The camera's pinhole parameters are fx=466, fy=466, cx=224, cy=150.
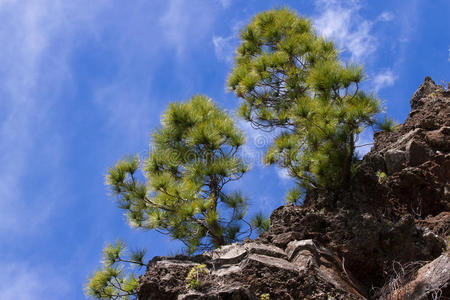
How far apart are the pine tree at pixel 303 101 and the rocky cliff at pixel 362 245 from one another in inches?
11.2

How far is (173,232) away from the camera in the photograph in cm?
498

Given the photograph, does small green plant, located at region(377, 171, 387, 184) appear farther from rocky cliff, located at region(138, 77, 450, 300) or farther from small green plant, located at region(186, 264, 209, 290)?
small green plant, located at region(186, 264, 209, 290)

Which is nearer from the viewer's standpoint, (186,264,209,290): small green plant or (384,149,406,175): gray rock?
(186,264,209,290): small green plant

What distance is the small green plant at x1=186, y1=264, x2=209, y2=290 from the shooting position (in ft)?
11.2

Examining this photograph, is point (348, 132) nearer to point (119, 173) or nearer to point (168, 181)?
point (168, 181)

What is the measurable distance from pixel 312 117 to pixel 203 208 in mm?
1441

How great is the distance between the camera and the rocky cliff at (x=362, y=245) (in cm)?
344

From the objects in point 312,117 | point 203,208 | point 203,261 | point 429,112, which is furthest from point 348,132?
point 203,261

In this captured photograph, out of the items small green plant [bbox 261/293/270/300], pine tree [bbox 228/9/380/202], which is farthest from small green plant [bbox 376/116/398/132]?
small green plant [bbox 261/293/270/300]

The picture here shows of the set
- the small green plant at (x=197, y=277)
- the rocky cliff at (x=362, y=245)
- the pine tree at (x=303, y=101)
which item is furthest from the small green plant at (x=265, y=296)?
the pine tree at (x=303, y=101)

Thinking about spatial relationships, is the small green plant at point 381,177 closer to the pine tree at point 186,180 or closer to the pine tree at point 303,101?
the pine tree at point 303,101

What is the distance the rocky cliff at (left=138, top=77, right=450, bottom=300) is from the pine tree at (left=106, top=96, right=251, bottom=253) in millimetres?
784

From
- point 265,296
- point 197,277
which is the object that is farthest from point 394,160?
point 197,277

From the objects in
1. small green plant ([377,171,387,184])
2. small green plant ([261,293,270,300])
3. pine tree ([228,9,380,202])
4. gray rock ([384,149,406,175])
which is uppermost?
pine tree ([228,9,380,202])
